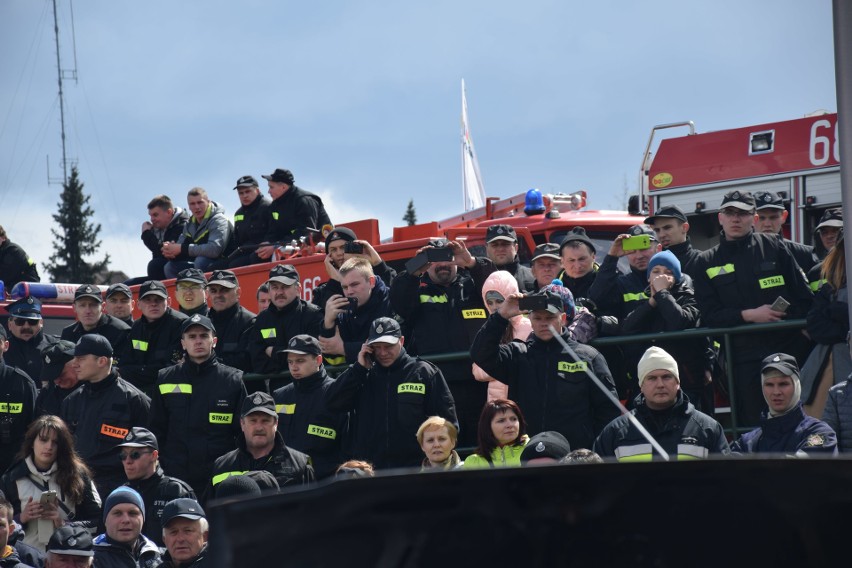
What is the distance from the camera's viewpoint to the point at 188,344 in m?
9.43

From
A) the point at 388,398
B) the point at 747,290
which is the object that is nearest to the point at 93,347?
the point at 388,398

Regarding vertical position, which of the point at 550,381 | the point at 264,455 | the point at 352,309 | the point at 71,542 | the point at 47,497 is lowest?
the point at 71,542

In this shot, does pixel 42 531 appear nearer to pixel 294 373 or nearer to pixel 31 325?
pixel 294 373

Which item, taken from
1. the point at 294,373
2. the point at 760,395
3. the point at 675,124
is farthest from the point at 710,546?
the point at 675,124


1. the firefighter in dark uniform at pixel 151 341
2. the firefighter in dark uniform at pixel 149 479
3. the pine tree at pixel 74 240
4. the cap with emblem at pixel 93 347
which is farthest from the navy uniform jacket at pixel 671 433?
the pine tree at pixel 74 240

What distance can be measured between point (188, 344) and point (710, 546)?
7.58 m

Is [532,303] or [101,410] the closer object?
[532,303]

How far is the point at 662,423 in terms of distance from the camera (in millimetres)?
7246

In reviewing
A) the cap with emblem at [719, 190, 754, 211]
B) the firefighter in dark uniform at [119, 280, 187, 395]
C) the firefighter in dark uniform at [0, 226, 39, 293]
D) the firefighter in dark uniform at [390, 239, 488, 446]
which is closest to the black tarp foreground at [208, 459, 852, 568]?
the cap with emblem at [719, 190, 754, 211]

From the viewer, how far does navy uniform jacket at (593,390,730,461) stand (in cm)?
709

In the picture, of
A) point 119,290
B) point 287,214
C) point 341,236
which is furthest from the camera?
point 287,214

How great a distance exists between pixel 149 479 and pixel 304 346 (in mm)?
1420

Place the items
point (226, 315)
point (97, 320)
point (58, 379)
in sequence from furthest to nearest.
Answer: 1. point (97, 320)
2. point (226, 315)
3. point (58, 379)

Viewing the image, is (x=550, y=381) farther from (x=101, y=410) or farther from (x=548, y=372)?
(x=101, y=410)
